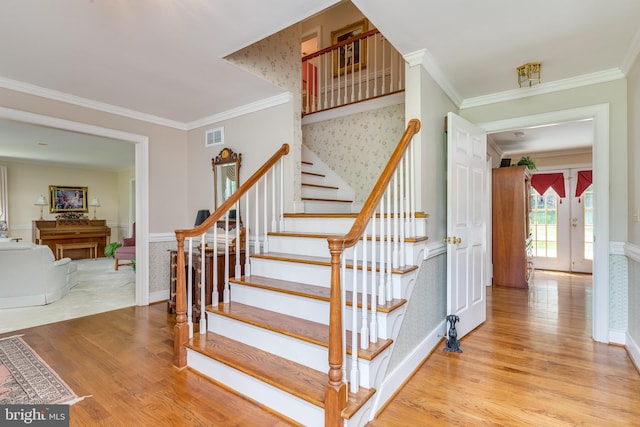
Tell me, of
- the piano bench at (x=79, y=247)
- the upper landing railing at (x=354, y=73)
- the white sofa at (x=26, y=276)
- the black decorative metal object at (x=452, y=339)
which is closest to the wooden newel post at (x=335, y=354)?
the black decorative metal object at (x=452, y=339)

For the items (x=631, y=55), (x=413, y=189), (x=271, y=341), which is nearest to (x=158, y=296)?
(x=271, y=341)

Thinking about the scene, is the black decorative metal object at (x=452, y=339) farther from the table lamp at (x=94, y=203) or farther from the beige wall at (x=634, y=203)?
the table lamp at (x=94, y=203)

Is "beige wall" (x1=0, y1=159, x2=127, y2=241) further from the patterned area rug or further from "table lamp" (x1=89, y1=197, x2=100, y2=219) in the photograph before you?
the patterned area rug

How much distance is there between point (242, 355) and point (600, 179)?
3362mm

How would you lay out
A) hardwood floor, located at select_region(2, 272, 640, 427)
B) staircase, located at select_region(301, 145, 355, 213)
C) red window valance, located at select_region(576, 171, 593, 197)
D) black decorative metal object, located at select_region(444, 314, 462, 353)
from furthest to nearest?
red window valance, located at select_region(576, 171, 593, 197) < staircase, located at select_region(301, 145, 355, 213) < black decorative metal object, located at select_region(444, 314, 462, 353) < hardwood floor, located at select_region(2, 272, 640, 427)

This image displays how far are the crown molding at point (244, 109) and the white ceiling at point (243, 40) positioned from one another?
16cm

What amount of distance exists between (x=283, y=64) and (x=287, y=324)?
8.49 ft

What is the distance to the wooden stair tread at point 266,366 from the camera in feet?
5.90

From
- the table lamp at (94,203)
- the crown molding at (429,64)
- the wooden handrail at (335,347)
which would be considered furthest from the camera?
the table lamp at (94,203)

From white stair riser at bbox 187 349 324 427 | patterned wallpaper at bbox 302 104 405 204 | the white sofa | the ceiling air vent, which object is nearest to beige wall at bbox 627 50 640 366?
patterned wallpaper at bbox 302 104 405 204

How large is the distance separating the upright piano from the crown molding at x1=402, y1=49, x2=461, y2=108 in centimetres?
875

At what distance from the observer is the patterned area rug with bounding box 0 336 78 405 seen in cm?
200

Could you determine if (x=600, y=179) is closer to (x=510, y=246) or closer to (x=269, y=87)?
(x=510, y=246)

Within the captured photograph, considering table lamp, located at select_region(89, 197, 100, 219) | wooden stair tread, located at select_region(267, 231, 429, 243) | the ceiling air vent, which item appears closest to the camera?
wooden stair tread, located at select_region(267, 231, 429, 243)
